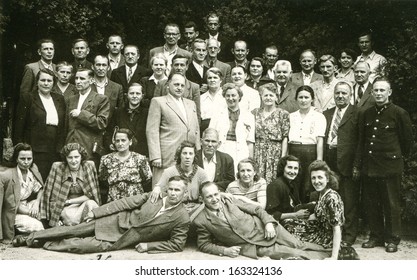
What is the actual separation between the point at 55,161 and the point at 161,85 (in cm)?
130

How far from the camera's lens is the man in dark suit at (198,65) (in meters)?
6.87

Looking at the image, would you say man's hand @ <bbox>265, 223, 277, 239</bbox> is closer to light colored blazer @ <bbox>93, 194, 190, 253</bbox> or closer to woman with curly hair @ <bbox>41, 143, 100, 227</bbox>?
light colored blazer @ <bbox>93, 194, 190, 253</bbox>

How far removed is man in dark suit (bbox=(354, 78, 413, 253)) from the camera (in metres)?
5.95

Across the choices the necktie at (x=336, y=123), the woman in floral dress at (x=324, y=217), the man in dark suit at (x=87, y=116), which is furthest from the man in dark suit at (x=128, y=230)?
the necktie at (x=336, y=123)

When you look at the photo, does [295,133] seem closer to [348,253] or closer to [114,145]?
[348,253]

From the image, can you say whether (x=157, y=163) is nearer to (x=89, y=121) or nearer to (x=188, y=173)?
(x=188, y=173)

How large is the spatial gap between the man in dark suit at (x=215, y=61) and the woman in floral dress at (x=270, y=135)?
2.36ft

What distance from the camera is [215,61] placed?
7.07 metres

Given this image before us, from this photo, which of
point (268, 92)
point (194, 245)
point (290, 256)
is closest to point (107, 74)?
point (268, 92)

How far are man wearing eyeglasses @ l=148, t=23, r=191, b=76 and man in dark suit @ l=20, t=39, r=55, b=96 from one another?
3.53ft

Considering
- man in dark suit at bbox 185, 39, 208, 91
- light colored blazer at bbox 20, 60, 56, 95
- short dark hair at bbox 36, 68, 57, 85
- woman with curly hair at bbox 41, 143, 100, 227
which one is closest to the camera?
woman with curly hair at bbox 41, 143, 100, 227

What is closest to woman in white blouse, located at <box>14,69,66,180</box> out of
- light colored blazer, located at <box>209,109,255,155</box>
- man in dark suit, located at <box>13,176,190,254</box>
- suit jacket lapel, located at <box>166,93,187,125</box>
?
man in dark suit, located at <box>13,176,190,254</box>

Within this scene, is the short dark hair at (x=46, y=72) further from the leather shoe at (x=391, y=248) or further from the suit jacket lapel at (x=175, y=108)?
the leather shoe at (x=391, y=248)

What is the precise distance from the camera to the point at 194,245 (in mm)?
5777
